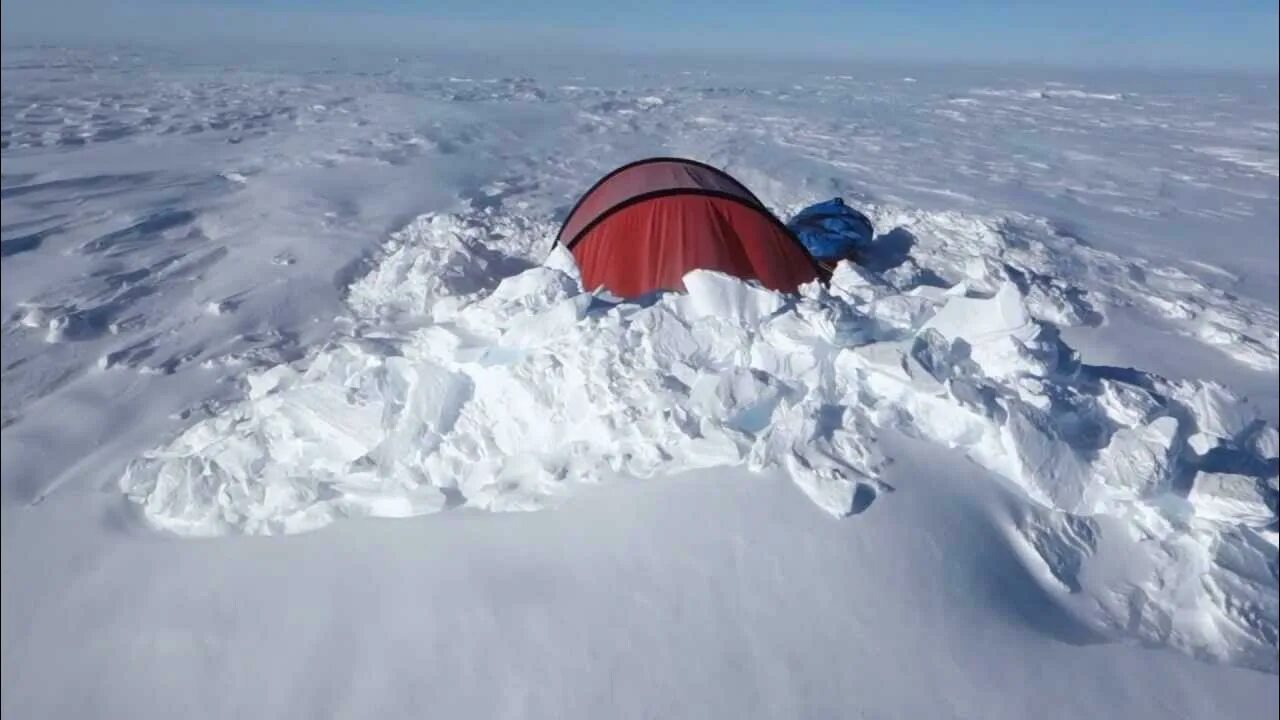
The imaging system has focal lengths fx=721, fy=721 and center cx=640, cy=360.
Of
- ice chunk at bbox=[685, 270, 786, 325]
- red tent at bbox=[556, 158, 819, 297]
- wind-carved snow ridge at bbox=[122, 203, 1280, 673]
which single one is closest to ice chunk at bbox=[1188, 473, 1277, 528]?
wind-carved snow ridge at bbox=[122, 203, 1280, 673]

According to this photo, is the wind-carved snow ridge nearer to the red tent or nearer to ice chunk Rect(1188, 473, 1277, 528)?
ice chunk Rect(1188, 473, 1277, 528)

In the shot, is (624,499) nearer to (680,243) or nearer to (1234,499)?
(680,243)

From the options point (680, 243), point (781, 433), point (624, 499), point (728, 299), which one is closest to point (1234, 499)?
point (781, 433)

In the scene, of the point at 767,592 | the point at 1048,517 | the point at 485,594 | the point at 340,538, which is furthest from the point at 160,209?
the point at 1048,517

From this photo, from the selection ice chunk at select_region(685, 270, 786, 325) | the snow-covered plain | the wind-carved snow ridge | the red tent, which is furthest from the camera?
the red tent

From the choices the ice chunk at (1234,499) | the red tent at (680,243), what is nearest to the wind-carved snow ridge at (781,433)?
the ice chunk at (1234,499)

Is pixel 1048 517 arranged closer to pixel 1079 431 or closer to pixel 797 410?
pixel 1079 431

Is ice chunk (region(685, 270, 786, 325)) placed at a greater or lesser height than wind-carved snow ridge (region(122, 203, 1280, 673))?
greater
